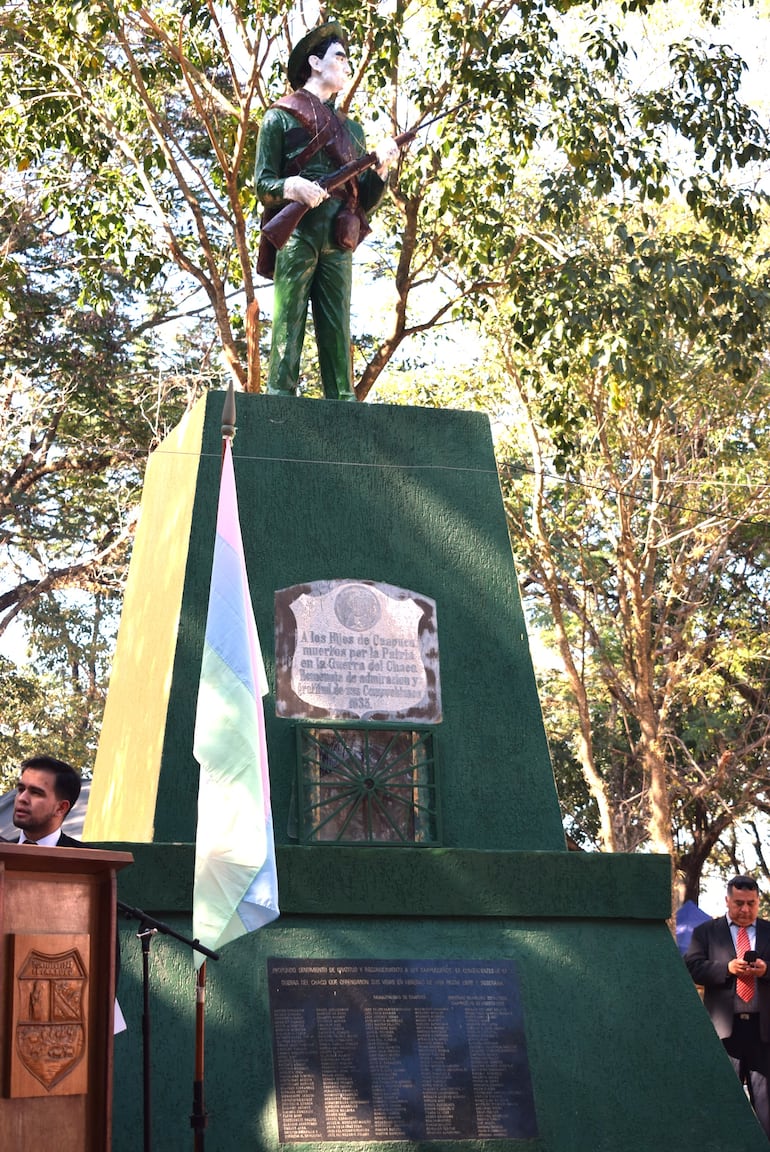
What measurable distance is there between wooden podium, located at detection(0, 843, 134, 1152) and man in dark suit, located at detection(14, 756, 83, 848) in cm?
85

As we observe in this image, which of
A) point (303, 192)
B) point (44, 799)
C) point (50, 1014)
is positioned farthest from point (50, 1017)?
point (303, 192)

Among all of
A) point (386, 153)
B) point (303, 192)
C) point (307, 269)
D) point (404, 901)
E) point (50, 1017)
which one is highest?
point (386, 153)

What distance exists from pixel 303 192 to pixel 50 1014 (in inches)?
192

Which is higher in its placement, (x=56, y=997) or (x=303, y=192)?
(x=303, y=192)

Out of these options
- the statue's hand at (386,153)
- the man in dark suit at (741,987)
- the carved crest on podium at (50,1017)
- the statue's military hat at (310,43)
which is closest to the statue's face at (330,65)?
the statue's military hat at (310,43)

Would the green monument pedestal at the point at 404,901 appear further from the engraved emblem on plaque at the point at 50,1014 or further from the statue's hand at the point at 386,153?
the engraved emblem on plaque at the point at 50,1014

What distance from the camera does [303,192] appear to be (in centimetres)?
761

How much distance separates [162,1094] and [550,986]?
162 centimetres

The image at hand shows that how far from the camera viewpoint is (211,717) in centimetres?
545

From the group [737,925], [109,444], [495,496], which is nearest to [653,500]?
[109,444]

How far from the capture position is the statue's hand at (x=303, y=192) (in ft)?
25.0

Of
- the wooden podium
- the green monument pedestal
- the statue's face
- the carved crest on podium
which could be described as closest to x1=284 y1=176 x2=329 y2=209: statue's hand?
the statue's face

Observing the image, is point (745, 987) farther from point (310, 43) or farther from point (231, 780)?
point (310, 43)

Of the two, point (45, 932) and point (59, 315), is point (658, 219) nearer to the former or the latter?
point (59, 315)
